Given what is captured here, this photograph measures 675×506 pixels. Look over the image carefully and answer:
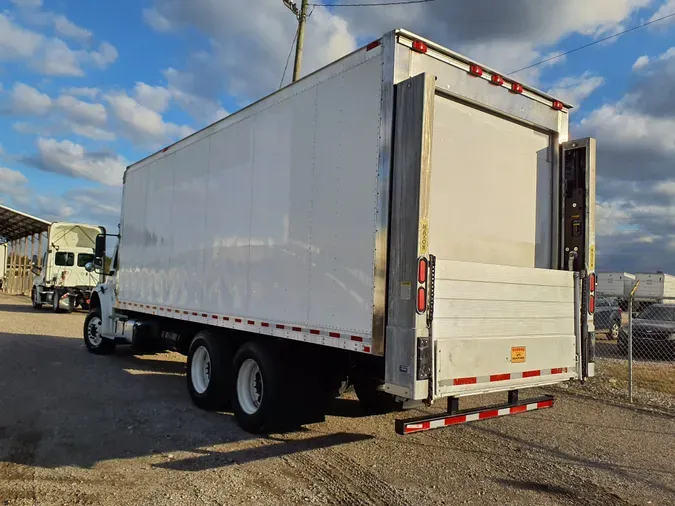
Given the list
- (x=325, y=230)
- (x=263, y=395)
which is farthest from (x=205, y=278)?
(x=325, y=230)

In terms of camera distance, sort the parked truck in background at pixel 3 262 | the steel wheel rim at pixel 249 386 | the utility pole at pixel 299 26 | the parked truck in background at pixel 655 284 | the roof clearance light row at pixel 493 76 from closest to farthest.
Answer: the roof clearance light row at pixel 493 76
the steel wheel rim at pixel 249 386
the utility pole at pixel 299 26
the parked truck in background at pixel 655 284
the parked truck in background at pixel 3 262

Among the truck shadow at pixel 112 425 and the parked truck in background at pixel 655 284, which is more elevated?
the parked truck in background at pixel 655 284

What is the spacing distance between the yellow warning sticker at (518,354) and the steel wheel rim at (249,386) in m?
2.77

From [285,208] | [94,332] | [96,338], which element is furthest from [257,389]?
[94,332]

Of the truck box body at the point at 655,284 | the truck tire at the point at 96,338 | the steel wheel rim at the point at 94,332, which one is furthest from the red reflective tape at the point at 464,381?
the truck box body at the point at 655,284

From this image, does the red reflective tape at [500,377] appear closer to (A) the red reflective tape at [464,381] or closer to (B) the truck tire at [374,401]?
(A) the red reflective tape at [464,381]

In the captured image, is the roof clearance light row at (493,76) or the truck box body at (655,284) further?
the truck box body at (655,284)

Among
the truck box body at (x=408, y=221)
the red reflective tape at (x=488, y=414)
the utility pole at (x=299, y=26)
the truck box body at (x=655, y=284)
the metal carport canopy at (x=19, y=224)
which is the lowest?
the red reflective tape at (x=488, y=414)

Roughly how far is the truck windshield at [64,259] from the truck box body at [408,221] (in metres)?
19.3

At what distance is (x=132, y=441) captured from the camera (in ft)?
18.9

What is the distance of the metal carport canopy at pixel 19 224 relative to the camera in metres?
31.9

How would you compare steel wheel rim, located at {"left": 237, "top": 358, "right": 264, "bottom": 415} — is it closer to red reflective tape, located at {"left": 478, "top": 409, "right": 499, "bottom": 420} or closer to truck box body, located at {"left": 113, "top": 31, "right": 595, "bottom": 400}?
truck box body, located at {"left": 113, "top": 31, "right": 595, "bottom": 400}

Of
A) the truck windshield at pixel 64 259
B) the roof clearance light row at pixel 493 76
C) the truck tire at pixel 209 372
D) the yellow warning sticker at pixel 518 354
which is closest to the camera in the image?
the roof clearance light row at pixel 493 76

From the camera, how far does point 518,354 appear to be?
16.5 ft
